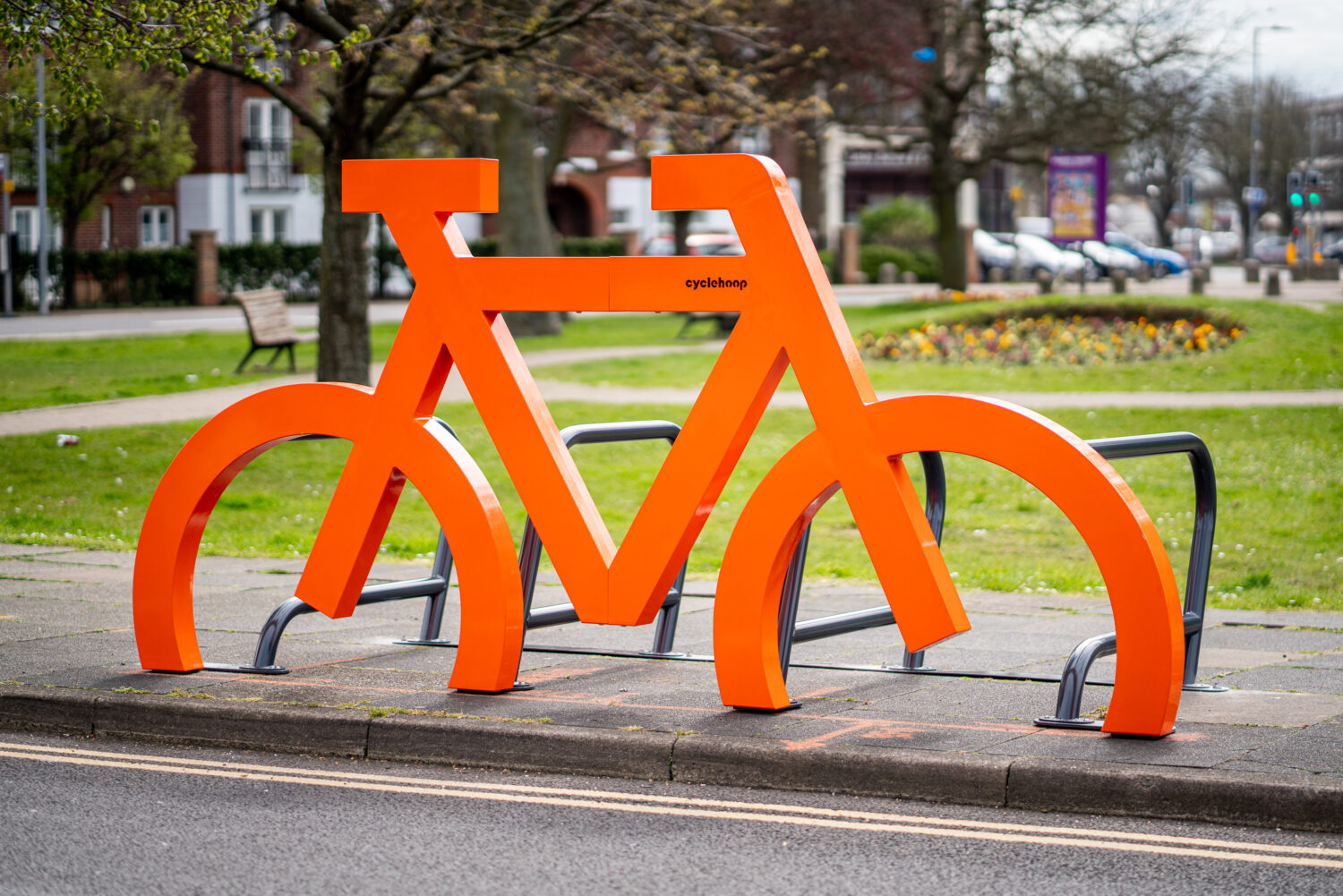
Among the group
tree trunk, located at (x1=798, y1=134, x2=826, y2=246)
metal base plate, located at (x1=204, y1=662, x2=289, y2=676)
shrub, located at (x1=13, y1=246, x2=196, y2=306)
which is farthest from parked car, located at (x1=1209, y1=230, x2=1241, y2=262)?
metal base plate, located at (x1=204, y1=662, x2=289, y2=676)

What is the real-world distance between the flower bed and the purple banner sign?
7.02 meters

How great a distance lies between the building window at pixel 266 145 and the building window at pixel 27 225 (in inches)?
276

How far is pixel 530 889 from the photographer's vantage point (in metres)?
4.27

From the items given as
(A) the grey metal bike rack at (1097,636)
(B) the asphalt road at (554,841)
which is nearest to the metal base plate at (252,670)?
(B) the asphalt road at (554,841)

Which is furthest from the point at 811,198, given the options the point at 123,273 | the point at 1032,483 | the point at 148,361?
the point at 1032,483

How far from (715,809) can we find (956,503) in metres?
6.87

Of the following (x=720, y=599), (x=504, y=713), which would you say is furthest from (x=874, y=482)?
(x=504, y=713)

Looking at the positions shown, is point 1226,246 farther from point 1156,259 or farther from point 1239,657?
point 1239,657

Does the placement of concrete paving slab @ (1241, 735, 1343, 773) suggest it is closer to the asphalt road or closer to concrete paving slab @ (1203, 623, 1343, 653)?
the asphalt road

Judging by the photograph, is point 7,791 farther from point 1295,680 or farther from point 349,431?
point 1295,680

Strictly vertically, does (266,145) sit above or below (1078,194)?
above

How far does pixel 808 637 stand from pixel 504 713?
1286 millimetres

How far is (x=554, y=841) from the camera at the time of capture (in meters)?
4.67

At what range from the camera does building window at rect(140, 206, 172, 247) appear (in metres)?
46.8
